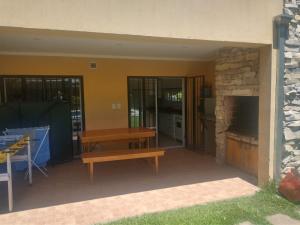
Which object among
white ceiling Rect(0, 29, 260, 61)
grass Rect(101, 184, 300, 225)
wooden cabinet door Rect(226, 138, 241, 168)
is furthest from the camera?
wooden cabinet door Rect(226, 138, 241, 168)

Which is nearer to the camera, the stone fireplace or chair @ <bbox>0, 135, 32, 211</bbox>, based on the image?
chair @ <bbox>0, 135, 32, 211</bbox>

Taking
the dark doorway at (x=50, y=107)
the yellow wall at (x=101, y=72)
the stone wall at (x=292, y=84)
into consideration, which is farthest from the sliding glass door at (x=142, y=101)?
the stone wall at (x=292, y=84)

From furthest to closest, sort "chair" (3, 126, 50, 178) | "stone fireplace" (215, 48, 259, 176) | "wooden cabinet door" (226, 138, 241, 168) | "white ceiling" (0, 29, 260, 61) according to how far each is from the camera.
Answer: "wooden cabinet door" (226, 138, 241, 168), "chair" (3, 126, 50, 178), "stone fireplace" (215, 48, 259, 176), "white ceiling" (0, 29, 260, 61)

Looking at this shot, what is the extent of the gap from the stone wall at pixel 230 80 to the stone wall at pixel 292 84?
622 mm

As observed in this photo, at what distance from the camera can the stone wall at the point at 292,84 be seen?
4.27m

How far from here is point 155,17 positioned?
138 inches

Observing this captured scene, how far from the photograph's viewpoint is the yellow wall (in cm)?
634

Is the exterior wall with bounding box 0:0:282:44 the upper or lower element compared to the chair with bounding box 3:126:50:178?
upper

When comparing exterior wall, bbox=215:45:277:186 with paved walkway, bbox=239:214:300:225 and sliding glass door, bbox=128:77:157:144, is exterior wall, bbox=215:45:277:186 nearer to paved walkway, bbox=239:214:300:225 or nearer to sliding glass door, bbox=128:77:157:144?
paved walkway, bbox=239:214:300:225

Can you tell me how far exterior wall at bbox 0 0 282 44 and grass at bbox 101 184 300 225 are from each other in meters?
2.48

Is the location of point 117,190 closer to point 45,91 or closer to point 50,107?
point 50,107

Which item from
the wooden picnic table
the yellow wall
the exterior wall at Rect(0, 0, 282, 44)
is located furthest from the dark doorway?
the exterior wall at Rect(0, 0, 282, 44)

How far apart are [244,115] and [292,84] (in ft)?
5.52

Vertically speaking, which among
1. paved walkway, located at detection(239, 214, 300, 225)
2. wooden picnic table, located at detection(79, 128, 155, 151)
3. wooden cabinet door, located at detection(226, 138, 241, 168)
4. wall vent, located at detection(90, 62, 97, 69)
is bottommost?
paved walkway, located at detection(239, 214, 300, 225)
